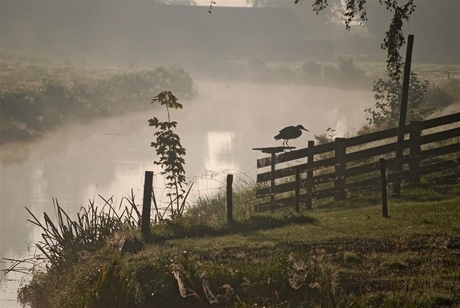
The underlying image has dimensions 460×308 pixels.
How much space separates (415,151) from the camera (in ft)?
62.4

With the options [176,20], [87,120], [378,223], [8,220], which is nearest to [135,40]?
[176,20]

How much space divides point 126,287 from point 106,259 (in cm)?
159

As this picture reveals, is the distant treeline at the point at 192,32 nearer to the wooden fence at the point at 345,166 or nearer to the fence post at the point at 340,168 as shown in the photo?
the wooden fence at the point at 345,166

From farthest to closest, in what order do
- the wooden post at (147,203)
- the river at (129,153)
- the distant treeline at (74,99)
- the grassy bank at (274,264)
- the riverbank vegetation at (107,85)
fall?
the riverbank vegetation at (107,85) < the distant treeline at (74,99) < the river at (129,153) < the wooden post at (147,203) < the grassy bank at (274,264)

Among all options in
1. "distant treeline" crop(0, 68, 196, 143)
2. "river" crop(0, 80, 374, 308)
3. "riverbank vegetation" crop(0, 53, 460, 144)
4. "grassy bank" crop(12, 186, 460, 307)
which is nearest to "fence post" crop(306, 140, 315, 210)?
"grassy bank" crop(12, 186, 460, 307)

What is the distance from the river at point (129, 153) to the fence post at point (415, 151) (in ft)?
13.6

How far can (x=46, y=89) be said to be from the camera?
163 ft

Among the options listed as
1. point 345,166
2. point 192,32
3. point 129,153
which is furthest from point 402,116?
point 192,32

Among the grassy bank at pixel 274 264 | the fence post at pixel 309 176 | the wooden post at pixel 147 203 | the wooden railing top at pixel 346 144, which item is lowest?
the grassy bank at pixel 274 264

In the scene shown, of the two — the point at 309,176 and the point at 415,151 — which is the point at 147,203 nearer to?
the point at 309,176

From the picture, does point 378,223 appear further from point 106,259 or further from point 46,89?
point 46,89

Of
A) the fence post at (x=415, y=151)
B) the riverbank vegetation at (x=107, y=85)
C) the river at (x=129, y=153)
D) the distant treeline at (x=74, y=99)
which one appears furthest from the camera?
the riverbank vegetation at (x=107, y=85)

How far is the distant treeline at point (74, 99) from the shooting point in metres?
42.6

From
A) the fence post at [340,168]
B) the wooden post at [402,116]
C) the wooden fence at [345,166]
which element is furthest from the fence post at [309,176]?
the wooden post at [402,116]
